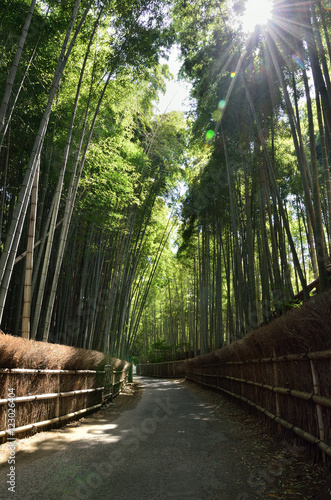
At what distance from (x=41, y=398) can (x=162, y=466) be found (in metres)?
1.46

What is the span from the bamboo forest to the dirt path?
1.32 m

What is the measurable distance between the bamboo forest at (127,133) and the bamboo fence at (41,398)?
0.62 metres

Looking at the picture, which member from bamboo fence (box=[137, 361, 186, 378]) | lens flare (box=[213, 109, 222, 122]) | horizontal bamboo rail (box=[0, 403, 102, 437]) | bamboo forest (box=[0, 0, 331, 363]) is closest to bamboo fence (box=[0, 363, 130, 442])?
horizontal bamboo rail (box=[0, 403, 102, 437])

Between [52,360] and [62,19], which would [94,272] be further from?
[62,19]

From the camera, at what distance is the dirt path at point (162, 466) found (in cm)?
204

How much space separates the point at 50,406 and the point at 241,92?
5.28m

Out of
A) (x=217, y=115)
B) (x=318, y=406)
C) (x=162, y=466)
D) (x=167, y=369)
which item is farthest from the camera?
(x=167, y=369)

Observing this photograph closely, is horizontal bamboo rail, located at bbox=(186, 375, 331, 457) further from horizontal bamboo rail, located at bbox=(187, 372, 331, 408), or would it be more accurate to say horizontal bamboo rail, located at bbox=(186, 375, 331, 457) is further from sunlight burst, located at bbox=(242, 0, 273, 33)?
sunlight burst, located at bbox=(242, 0, 273, 33)

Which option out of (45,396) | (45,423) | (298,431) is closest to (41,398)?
(45,396)

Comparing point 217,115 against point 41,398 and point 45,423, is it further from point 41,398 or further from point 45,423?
point 45,423

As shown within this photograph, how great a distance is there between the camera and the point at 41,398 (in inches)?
137

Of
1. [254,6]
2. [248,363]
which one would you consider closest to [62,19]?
[254,6]

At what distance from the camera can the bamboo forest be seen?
4.08 metres

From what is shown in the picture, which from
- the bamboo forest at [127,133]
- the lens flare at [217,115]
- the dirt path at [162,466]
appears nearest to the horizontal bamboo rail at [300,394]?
the dirt path at [162,466]
